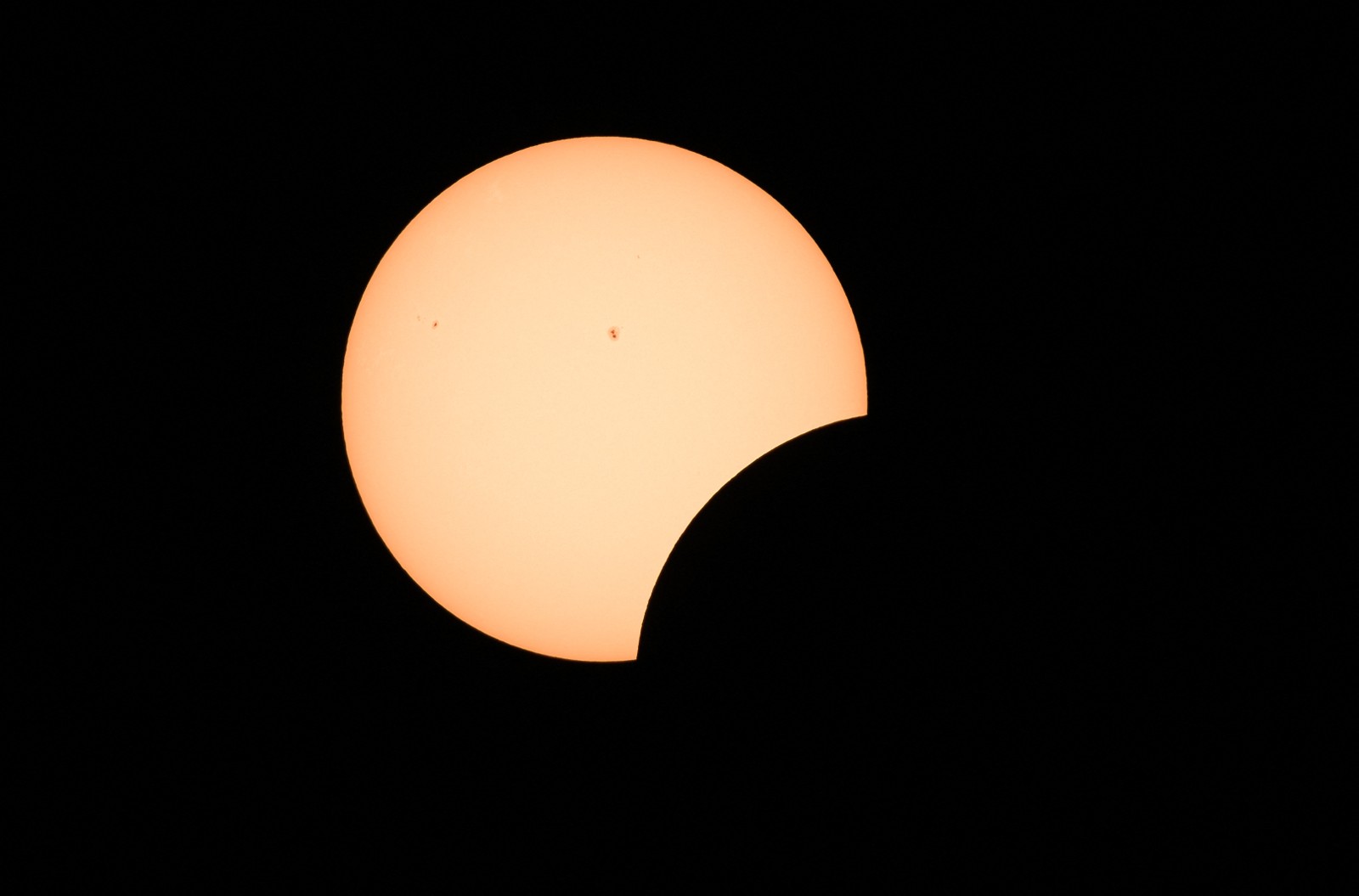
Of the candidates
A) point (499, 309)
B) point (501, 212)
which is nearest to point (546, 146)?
point (501, 212)

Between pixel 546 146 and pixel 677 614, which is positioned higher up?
pixel 546 146

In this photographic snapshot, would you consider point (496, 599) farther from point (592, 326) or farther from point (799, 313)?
point (799, 313)

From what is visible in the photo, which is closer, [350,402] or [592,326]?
[592,326]

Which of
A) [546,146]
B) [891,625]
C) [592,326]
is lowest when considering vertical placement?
[891,625]

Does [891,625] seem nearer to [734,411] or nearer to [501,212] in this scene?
[734,411]

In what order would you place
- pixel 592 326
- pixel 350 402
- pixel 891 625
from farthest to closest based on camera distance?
1. pixel 350 402
2. pixel 592 326
3. pixel 891 625

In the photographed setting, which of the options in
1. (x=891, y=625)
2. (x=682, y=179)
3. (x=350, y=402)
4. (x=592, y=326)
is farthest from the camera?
(x=350, y=402)

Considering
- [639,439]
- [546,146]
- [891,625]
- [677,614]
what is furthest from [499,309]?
[891,625]
